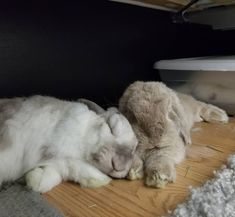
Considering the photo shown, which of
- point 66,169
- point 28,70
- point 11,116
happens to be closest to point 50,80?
point 28,70

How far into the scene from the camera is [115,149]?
34.8 inches

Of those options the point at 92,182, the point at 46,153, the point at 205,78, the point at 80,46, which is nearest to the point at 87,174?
the point at 92,182

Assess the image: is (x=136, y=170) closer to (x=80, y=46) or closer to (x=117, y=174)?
(x=117, y=174)

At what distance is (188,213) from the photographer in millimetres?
685

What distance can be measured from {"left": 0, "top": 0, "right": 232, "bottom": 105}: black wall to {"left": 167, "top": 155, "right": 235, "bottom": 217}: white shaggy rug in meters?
0.77

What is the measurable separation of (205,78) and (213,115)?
0.17 meters

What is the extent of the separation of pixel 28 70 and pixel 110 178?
590 mm

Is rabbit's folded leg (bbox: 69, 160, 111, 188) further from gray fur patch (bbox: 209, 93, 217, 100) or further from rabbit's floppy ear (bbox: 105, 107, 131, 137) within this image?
gray fur patch (bbox: 209, 93, 217, 100)

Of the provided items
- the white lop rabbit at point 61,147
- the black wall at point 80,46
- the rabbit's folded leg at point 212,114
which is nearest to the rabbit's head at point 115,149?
the white lop rabbit at point 61,147

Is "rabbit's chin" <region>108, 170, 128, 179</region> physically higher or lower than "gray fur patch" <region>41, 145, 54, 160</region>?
lower

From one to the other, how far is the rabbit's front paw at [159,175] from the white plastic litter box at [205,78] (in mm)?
687

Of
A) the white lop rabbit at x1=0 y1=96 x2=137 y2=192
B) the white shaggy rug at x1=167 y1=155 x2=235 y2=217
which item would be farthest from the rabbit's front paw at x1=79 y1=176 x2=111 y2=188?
the white shaggy rug at x1=167 y1=155 x2=235 y2=217

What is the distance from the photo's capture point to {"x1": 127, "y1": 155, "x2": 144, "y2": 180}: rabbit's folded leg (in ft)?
2.97

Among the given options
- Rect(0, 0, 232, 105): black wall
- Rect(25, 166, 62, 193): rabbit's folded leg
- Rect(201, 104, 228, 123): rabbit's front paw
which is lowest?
Rect(201, 104, 228, 123): rabbit's front paw
